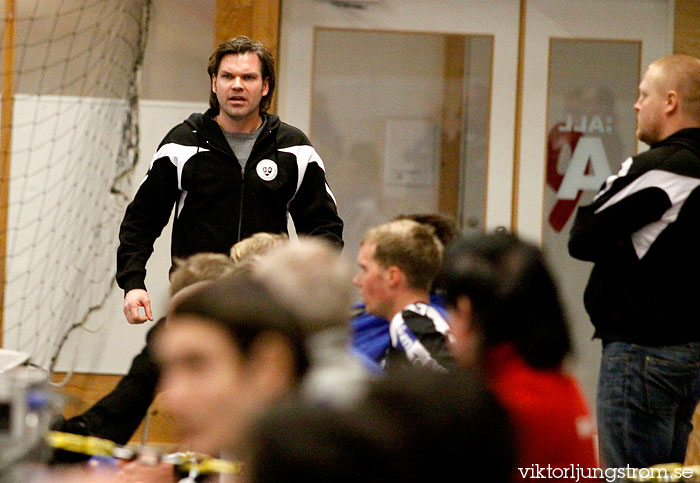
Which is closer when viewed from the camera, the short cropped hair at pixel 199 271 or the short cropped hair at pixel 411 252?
the short cropped hair at pixel 199 271

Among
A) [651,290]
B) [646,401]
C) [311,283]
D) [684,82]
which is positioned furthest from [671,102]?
[311,283]

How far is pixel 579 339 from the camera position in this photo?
5152mm

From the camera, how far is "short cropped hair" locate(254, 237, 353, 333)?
1377 millimetres

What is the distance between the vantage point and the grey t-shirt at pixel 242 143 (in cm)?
331

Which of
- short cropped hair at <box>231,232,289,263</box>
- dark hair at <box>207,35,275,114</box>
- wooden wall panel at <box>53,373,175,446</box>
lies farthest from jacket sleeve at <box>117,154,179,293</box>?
wooden wall panel at <box>53,373,175,446</box>

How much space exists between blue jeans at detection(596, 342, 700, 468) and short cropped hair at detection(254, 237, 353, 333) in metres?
1.17

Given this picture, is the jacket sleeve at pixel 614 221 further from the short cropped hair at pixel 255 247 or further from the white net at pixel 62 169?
the white net at pixel 62 169

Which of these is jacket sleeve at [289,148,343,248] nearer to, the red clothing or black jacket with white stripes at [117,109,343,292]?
black jacket with white stripes at [117,109,343,292]

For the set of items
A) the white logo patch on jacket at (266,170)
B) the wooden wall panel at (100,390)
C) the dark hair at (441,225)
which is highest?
the white logo patch on jacket at (266,170)

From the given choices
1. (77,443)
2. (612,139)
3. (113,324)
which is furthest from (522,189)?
(77,443)

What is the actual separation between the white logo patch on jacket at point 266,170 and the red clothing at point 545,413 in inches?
64.7

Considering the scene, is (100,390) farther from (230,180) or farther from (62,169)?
(230,180)

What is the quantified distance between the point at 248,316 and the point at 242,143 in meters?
2.16

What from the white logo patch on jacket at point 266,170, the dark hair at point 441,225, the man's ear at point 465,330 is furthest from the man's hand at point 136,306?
the man's ear at point 465,330
